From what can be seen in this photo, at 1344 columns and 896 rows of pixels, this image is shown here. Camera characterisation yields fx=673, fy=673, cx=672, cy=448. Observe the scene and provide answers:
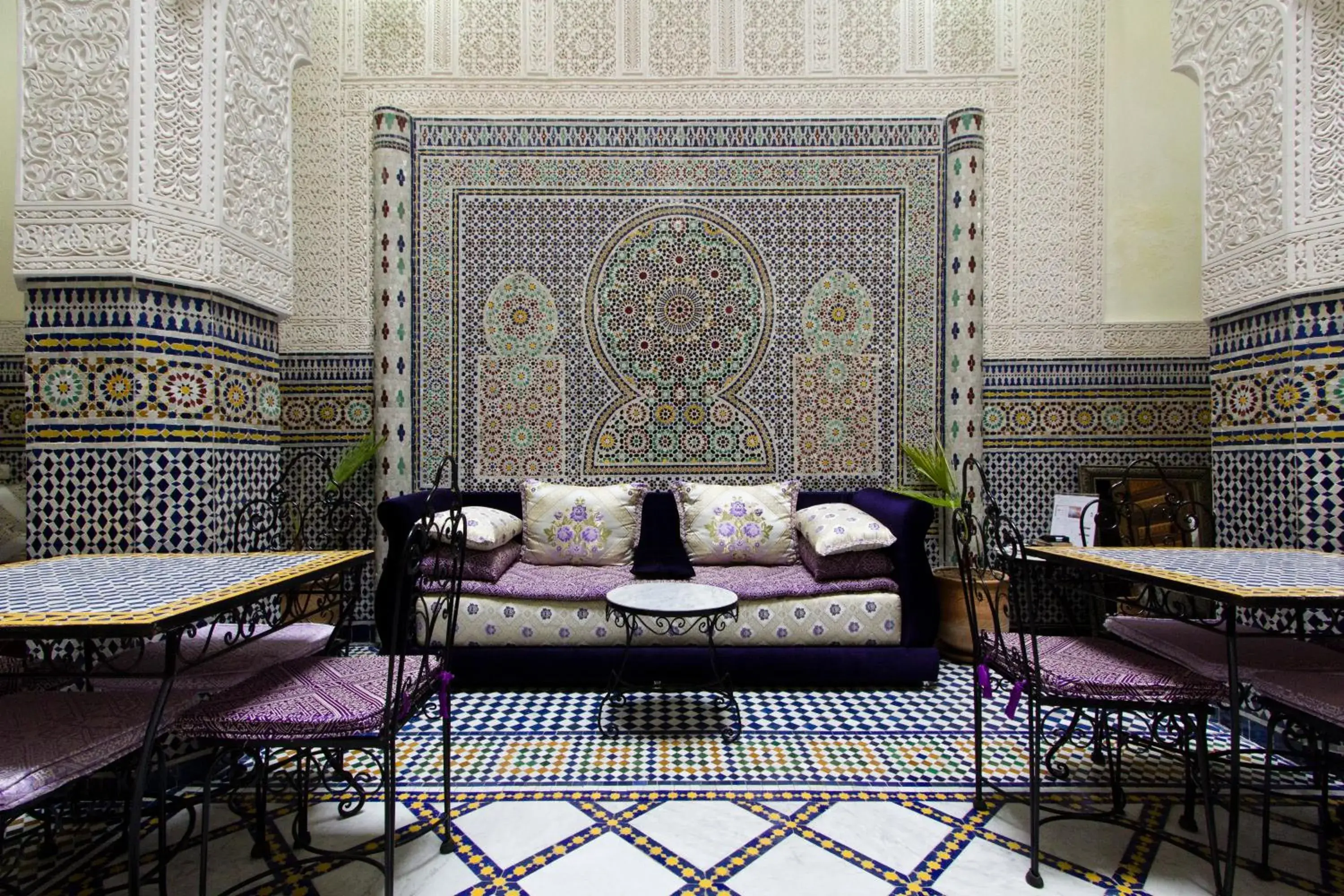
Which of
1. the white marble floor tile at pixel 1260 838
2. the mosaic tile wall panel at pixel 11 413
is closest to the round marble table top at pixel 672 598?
the white marble floor tile at pixel 1260 838

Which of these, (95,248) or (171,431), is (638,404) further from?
(95,248)

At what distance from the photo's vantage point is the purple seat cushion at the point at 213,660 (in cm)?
198


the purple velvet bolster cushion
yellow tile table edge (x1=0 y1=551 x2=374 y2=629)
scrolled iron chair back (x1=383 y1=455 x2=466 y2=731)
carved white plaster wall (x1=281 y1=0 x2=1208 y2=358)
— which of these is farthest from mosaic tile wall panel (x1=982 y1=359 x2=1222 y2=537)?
yellow tile table edge (x1=0 y1=551 x2=374 y2=629)

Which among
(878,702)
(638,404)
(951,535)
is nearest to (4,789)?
(878,702)

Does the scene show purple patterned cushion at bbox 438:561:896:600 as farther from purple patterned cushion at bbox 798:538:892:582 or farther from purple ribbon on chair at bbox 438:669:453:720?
purple ribbon on chair at bbox 438:669:453:720

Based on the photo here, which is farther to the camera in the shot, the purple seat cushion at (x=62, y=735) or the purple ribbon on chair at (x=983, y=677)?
the purple ribbon on chair at (x=983, y=677)

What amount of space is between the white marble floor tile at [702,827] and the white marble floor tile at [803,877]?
0.11 metres

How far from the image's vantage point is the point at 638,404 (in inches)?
178

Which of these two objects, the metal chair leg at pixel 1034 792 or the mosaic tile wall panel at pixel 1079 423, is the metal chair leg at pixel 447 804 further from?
the mosaic tile wall panel at pixel 1079 423

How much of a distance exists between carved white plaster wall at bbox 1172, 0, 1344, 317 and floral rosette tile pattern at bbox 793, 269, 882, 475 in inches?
72.0

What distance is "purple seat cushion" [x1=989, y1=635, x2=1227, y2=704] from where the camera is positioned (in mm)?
1900

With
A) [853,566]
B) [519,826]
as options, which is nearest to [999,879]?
[519,826]

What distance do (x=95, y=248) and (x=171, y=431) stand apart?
0.84 m

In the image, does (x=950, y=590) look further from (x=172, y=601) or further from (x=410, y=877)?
(x=172, y=601)
